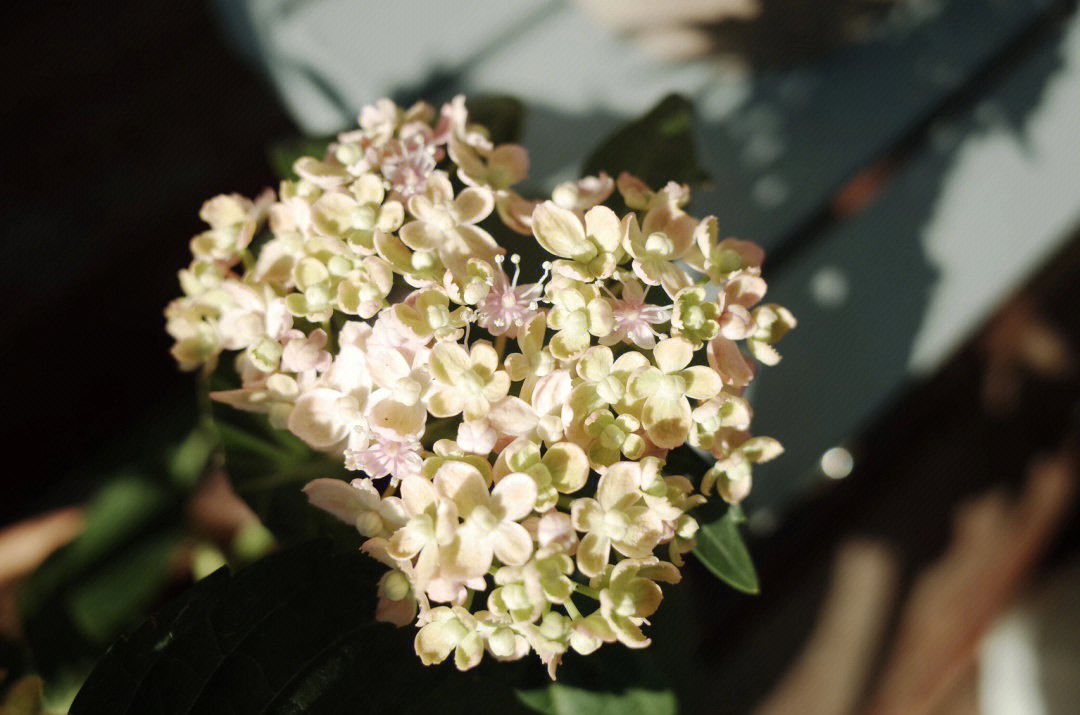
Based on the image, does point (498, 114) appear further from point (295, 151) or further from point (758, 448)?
point (758, 448)

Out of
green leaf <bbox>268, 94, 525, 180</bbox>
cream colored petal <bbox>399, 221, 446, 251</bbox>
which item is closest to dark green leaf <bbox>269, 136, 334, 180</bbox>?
green leaf <bbox>268, 94, 525, 180</bbox>

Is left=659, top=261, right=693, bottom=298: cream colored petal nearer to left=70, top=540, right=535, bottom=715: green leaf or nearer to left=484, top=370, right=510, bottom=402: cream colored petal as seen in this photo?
left=484, top=370, right=510, bottom=402: cream colored petal

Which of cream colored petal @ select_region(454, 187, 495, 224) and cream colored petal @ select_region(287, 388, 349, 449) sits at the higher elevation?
cream colored petal @ select_region(454, 187, 495, 224)

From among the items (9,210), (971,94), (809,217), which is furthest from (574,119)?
(9,210)

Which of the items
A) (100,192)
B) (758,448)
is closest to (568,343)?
(758,448)

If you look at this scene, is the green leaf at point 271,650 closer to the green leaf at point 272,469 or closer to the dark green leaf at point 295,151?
the green leaf at point 272,469
